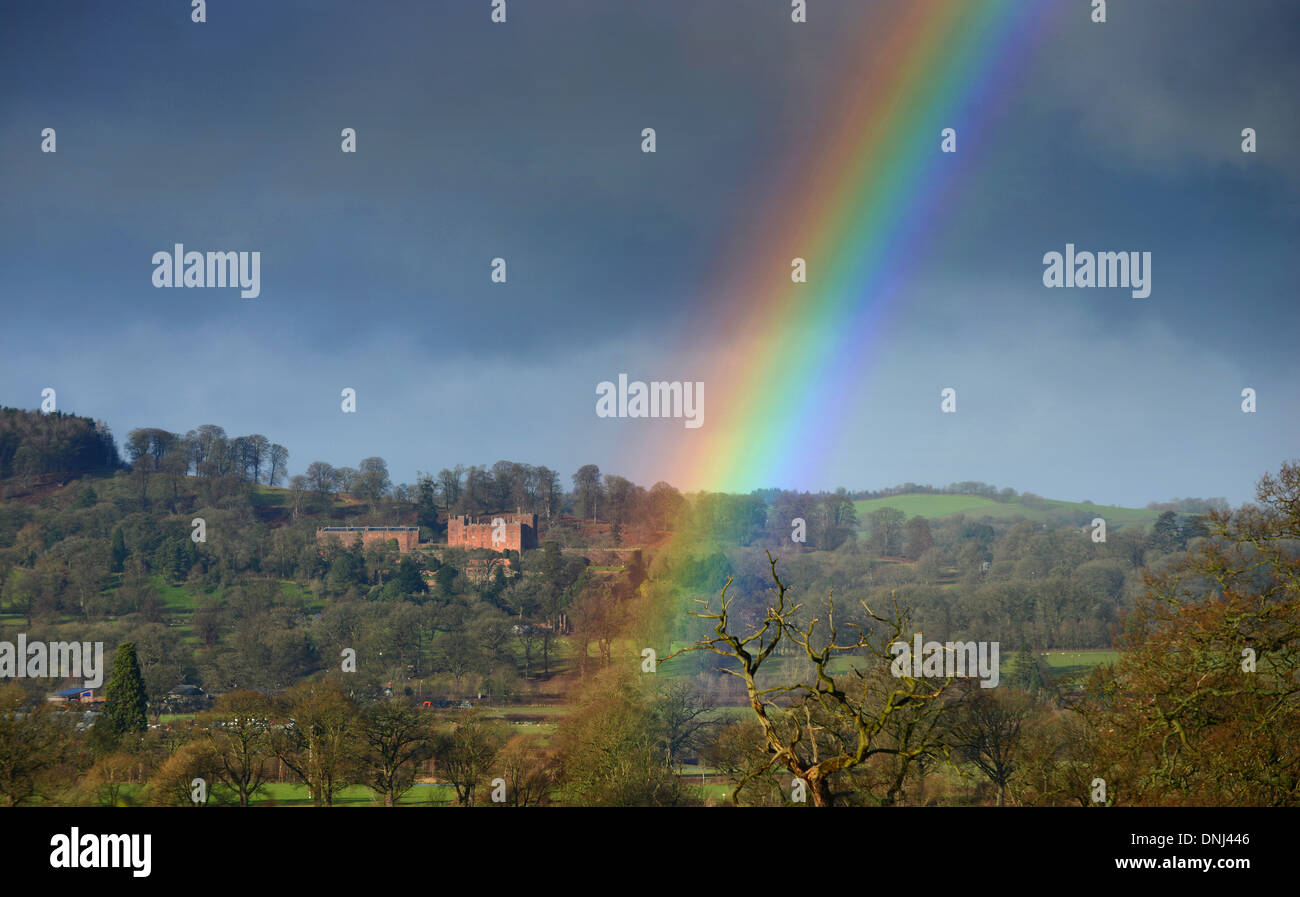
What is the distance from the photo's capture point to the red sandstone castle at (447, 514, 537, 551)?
142 meters

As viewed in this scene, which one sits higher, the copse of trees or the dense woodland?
the copse of trees

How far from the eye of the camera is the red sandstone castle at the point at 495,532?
142000mm

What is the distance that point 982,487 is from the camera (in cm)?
16475

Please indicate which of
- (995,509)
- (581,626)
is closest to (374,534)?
(581,626)

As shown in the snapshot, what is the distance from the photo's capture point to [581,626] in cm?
9394

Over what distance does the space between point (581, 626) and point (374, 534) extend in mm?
66825

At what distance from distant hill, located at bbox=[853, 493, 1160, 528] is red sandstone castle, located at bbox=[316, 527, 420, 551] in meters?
73.1

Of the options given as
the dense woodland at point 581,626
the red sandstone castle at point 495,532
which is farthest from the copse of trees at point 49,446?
the red sandstone castle at point 495,532

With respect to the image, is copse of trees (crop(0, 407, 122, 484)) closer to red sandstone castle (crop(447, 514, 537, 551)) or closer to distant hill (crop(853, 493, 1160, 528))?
red sandstone castle (crop(447, 514, 537, 551))

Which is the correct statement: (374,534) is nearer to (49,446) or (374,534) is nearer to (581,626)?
(49,446)

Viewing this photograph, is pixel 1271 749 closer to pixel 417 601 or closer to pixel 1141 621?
pixel 1141 621

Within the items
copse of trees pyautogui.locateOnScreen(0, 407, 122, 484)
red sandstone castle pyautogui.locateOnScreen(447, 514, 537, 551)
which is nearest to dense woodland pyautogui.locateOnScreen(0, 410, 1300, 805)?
copse of trees pyautogui.locateOnScreen(0, 407, 122, 484)
